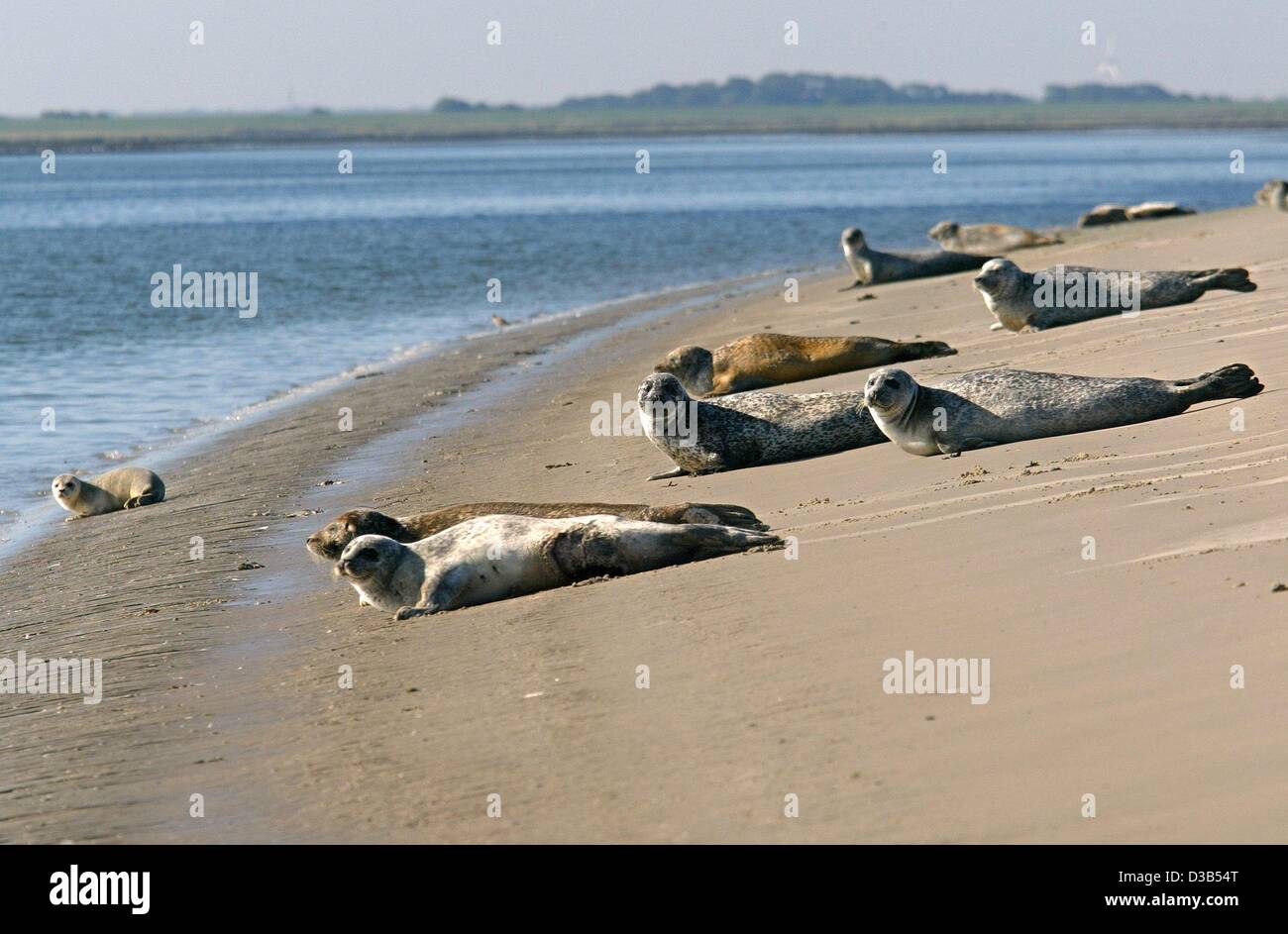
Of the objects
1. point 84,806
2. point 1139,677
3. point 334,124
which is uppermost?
point 334,124

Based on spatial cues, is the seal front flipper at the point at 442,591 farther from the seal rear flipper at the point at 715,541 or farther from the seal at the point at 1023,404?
the seal at the point at 1023,404

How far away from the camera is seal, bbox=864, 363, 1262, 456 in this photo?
→ 810cm

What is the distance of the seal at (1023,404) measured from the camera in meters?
8.10

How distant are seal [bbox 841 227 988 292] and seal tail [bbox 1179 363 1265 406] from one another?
11.0m

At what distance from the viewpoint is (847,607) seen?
550 cm

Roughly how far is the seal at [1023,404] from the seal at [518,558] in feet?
6.38

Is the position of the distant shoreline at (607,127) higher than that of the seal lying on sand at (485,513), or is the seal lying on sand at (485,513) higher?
the distant shoreline at (607,127)

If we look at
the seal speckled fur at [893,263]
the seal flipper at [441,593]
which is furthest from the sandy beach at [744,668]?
the seal speckled fur at [893,263]

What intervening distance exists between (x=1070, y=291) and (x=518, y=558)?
7375 millimetres

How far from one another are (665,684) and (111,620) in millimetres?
3229

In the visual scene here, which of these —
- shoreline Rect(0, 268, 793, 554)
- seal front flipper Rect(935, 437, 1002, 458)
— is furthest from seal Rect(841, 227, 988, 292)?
seal front flipper Rect(935, 437, 1002, 458)

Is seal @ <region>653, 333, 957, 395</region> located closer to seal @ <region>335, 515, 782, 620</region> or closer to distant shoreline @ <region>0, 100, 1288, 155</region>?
seal @ <region>335, 515, 782, 620</region>
